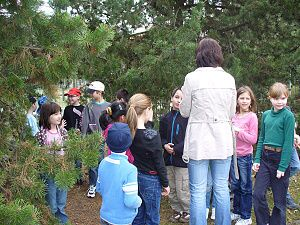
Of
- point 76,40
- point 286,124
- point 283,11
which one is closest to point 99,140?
point 76,40

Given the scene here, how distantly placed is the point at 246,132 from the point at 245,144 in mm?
147

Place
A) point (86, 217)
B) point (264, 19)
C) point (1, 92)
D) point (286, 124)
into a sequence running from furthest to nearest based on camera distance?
point (264, 19), point (86, 217), point (286, 124), point (1, 92)

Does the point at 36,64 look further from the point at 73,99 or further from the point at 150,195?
the point at 73,99

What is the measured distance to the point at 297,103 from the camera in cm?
656

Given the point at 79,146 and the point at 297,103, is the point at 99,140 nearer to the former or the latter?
the point at 79,146

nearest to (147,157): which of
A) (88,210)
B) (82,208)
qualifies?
(88,210)

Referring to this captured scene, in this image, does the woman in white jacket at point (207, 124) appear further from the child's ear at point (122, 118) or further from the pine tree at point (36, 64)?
the pine tree at point (36, 64)

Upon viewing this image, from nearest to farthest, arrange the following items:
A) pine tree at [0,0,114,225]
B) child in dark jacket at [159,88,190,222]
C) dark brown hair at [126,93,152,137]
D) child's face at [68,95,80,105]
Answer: pine tree at [0,0,114,225], dark brown hair at [126,93,152,137], child in dark jacket at [159,88,190,222], child's face at [68,95,80,105]

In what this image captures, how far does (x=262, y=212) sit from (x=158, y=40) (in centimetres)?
251

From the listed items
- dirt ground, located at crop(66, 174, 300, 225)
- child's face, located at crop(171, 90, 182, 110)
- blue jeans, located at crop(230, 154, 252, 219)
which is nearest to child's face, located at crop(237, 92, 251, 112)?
blue jeans, located at crop(230, 154, 252, 219)

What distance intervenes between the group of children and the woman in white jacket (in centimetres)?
35

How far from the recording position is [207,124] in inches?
128

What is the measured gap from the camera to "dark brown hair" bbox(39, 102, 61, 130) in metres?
3.98

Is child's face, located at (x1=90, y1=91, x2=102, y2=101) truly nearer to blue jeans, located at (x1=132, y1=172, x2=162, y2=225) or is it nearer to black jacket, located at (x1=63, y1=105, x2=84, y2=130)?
black jacket, located at (x1=63, y1=105, x2=84, y2=130)
